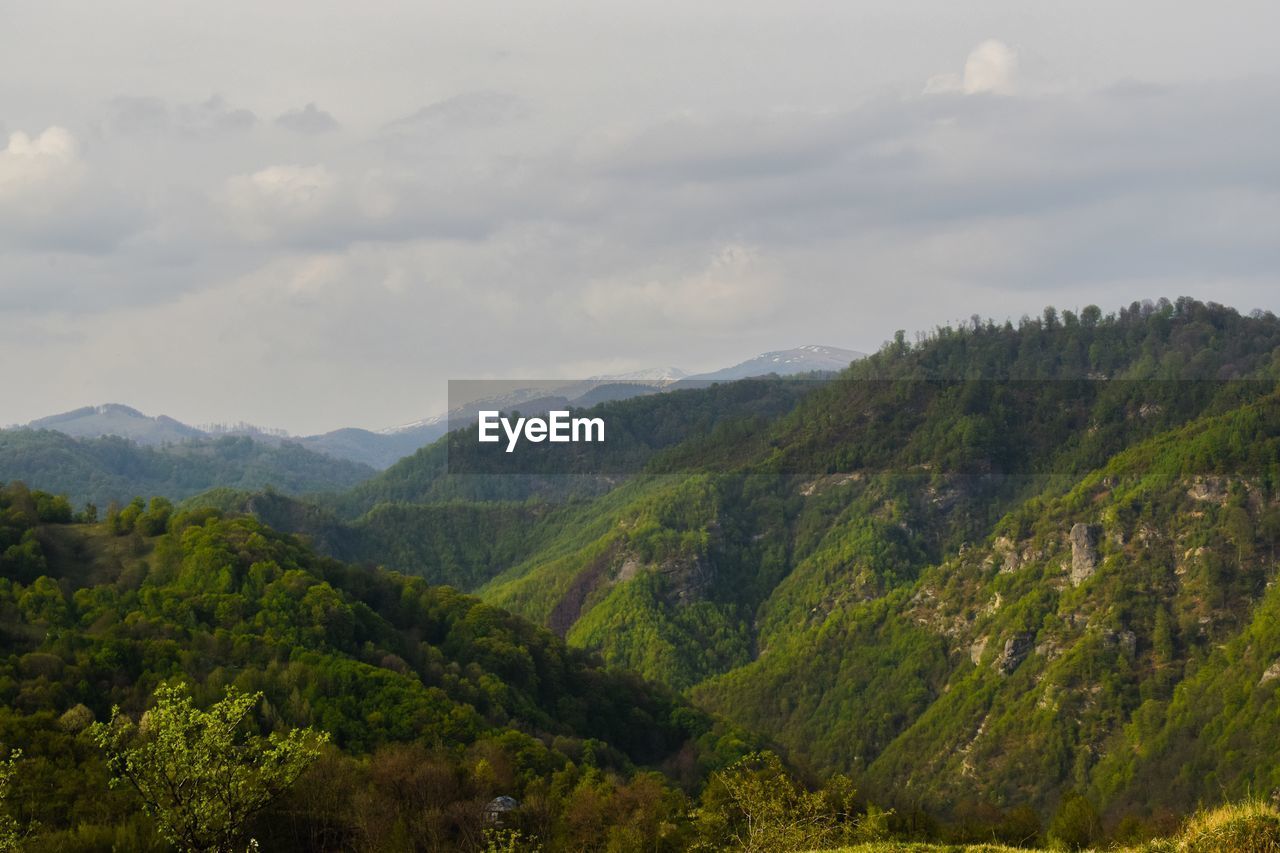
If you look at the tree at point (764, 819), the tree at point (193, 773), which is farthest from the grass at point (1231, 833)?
the tree at point (193, 773)

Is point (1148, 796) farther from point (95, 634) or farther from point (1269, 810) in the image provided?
point (1269, 810)

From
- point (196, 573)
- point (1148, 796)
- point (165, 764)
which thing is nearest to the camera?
point (165, 764)

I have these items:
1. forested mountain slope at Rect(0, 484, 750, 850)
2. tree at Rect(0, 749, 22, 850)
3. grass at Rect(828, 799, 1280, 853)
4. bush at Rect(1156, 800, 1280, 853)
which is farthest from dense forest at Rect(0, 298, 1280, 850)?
bush at Rect(1156, 800, 1280, 853)

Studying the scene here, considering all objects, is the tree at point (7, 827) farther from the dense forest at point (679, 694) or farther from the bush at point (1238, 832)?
the bush at point (1238, 832)

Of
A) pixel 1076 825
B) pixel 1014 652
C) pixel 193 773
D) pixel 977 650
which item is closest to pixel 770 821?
pixel 193 773

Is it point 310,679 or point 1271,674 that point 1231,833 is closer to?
point 310,679

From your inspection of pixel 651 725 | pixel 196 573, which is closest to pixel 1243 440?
pixel 651 725

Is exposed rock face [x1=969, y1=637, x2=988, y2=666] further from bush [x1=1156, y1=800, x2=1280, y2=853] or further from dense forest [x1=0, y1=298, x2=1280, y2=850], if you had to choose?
bush [x1=1156, y1=800, x2=1280, y2=853]
